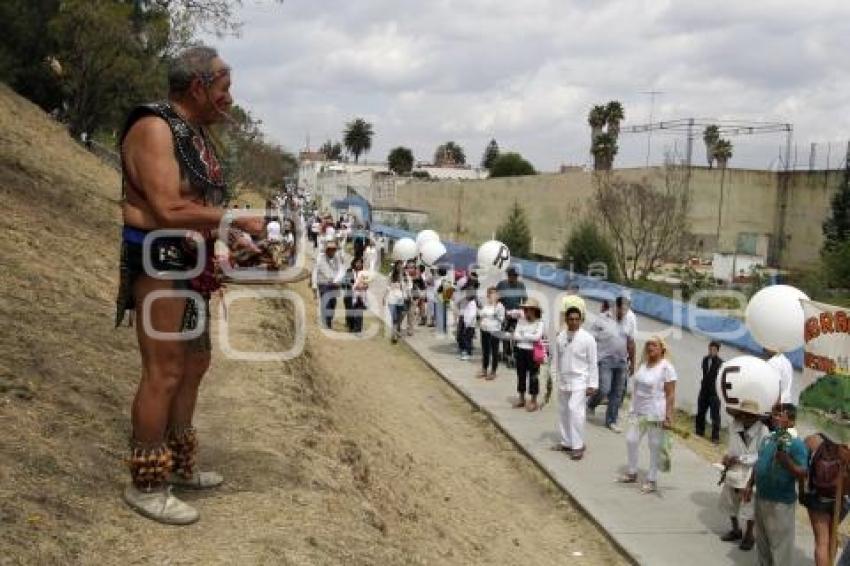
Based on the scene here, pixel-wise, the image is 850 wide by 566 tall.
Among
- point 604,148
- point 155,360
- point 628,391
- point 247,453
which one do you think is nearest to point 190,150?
point 155,360

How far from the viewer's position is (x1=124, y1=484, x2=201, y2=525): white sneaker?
396cm

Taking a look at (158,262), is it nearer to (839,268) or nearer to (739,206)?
(839,268)

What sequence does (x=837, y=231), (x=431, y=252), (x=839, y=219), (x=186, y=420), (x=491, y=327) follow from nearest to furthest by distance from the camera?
(x=186, y=420), (x=491, y=327), (x=431, y=252), (x=837, y=231), (x=839, y=219)

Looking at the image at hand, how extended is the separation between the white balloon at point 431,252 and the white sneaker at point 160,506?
13674mm

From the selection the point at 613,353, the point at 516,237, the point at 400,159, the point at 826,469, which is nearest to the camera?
the point at 826,469

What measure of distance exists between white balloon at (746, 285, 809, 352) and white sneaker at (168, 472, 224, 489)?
16.6 feet

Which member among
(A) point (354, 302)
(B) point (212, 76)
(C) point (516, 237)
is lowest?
(A) point (354, 302)

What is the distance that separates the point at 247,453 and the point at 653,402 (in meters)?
4.23

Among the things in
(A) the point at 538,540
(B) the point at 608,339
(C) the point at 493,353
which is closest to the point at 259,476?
(A) the point at 538,540

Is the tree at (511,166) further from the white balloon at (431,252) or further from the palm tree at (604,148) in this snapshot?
the white balloon at (431,252)

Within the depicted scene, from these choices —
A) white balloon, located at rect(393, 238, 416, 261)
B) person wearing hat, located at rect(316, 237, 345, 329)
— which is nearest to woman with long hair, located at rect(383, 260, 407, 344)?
person wearing hat, located at rect(316, 237, 345, 329)

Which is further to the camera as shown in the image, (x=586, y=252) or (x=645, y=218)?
(x=645, y=218)

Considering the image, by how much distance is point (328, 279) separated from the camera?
1569cm

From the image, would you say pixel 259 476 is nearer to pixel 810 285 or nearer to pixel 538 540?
pixel 538 540
